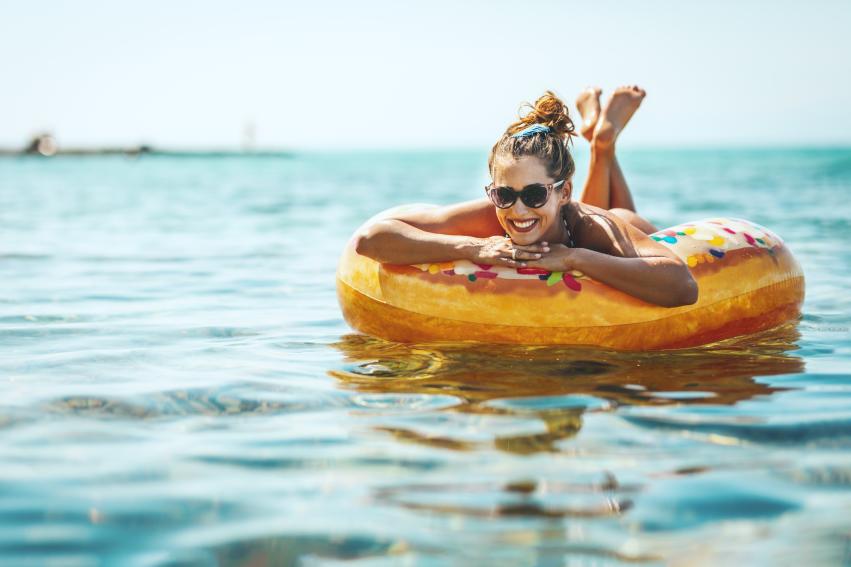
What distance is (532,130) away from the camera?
15.8ft

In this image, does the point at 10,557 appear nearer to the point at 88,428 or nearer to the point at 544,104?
the point at 88,428

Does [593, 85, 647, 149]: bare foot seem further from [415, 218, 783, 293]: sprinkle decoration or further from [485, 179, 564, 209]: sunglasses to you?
[485, 179, 564, 209]: sunglasses

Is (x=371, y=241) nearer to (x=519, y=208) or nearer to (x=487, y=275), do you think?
(x=487, y=275)

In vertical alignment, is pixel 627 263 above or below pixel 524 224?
below

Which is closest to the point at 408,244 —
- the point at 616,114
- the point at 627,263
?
the point at 627,263

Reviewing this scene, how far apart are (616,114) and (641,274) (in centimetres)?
211

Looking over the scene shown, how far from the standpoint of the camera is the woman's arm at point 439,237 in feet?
16.5

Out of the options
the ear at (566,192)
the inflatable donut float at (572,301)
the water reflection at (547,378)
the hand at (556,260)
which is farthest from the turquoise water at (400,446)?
the ear at (566,192)

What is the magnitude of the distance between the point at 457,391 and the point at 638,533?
168 cm

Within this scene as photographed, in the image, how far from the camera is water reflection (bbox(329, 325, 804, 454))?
362 cm

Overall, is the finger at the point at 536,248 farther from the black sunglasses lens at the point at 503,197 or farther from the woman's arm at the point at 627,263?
the black sunglasses lens at the point at 503,197

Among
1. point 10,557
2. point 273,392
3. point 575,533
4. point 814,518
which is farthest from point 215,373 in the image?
point 814,518

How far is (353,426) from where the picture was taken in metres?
3.65

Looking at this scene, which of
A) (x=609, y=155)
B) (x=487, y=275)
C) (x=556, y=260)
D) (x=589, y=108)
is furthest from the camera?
(x=589, y=108)
